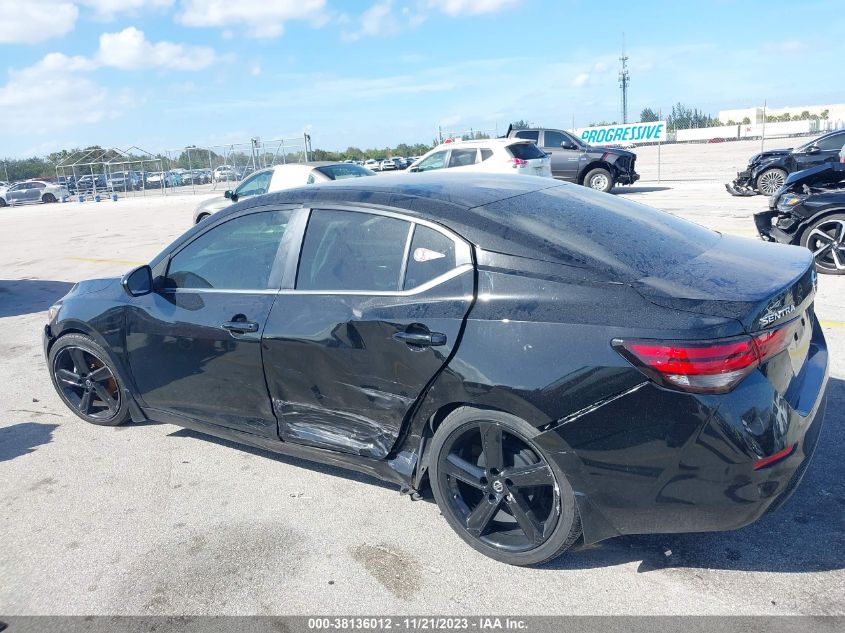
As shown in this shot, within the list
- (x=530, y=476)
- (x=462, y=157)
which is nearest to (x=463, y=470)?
(x=530, y=476)

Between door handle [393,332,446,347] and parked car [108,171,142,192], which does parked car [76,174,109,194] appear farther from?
door handle [393,332,446,347]

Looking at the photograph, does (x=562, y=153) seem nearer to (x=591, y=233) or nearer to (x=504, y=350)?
(x=591, y=233)

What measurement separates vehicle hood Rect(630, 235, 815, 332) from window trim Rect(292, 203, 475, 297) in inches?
28.4

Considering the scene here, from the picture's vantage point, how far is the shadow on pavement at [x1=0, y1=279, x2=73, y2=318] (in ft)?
30.2

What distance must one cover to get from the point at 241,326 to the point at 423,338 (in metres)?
1.12

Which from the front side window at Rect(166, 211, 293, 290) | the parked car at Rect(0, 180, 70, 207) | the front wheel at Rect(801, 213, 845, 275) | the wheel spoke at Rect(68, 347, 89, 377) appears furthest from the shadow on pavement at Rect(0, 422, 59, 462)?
the parked car at Rect(0, 180, 70, 207)

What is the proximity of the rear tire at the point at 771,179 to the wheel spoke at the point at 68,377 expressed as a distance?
592 inches

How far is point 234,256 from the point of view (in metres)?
3.97

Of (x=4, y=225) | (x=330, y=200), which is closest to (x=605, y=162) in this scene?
(x=330, y=200)

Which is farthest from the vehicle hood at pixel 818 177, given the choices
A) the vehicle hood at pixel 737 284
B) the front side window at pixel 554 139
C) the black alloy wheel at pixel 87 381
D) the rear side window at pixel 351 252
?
the front side window at pixel 554 139

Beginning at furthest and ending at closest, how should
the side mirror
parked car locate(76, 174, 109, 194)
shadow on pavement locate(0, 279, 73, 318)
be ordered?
1. parked car locate(76, 174, 109, 194)
2. shadow on pavement locate(0, 279, 73, 318)
3. the side mirror

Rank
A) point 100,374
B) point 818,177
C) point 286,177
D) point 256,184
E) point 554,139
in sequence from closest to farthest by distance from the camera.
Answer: point 100,374, point 818,177, point 286,177, point 256,184, point 554,139

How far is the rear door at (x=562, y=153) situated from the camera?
19641 millimetres

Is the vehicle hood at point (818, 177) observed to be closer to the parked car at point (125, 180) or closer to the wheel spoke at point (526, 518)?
the wheel spoke at point (526, 518)
